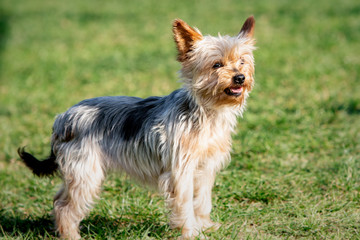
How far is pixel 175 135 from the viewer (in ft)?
12.2

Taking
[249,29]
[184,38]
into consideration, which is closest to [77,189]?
[184,38]

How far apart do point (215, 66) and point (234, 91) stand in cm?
26

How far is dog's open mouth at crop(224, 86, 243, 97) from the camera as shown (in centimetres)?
367

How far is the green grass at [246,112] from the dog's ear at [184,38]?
160cm

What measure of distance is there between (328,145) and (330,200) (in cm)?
144

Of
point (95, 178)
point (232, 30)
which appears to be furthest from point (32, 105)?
point (232, 30)

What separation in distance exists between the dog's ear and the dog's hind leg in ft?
3.82

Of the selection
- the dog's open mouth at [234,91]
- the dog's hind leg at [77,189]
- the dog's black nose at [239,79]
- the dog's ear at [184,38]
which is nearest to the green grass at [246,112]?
the dog's hind leg at [77,189]

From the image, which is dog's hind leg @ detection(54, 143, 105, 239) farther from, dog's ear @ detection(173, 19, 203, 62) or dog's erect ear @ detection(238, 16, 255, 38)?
dog's erect ear @ detection(238, 16, 255, 38)

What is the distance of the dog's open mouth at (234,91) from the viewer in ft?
12.0

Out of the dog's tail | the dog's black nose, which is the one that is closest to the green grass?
the dog's tail

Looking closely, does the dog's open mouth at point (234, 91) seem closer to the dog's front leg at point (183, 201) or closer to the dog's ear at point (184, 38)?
the dog's ear at point (184, 38)

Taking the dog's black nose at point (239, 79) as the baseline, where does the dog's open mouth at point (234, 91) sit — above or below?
below

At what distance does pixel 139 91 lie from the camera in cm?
826
